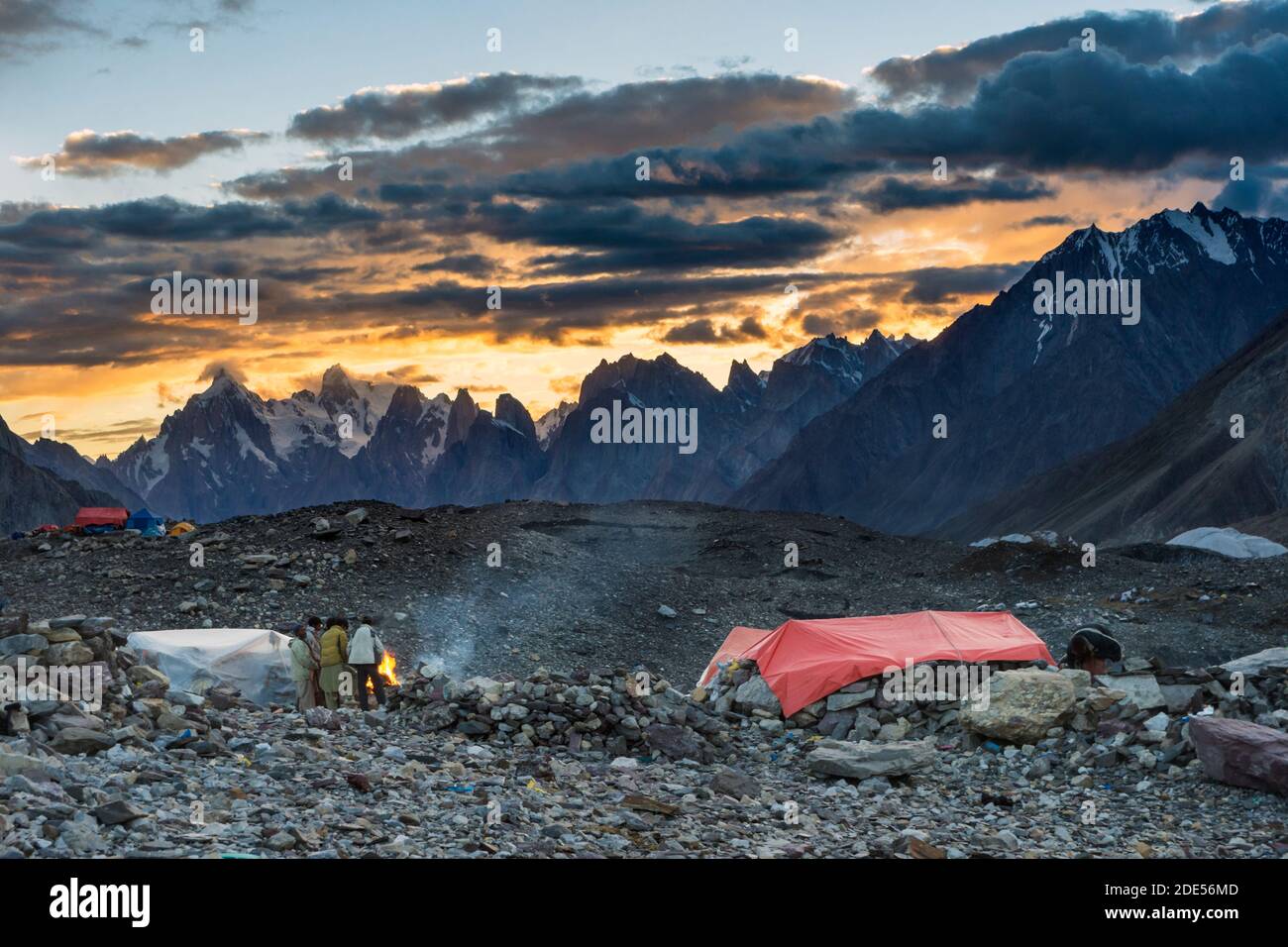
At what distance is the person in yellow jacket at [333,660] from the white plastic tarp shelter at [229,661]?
201 cm

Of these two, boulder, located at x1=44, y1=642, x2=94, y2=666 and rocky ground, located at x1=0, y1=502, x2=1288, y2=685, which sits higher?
boulder, located at x1=44, y1=642, x2=94, y2=666

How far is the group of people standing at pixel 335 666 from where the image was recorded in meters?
19.4

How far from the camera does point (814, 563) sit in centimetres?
4319

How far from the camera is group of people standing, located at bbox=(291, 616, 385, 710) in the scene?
63.7ft

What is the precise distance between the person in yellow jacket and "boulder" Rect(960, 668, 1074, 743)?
392 inches

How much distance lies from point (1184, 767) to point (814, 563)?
2761 centimetres

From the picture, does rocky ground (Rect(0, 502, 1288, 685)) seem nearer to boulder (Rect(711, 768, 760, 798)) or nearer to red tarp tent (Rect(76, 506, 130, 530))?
red tarp tent (Rect(76, 506, 130, 530))

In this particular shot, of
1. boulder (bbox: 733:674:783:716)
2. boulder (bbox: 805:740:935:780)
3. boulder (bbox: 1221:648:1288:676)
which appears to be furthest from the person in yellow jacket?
boulder (bbox: 1221:648:1288:676)

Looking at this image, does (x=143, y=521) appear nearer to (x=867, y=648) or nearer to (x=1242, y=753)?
(x=867, y=648)

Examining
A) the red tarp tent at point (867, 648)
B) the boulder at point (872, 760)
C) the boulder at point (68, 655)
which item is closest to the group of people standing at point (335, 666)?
the boulder at point (68, 655)

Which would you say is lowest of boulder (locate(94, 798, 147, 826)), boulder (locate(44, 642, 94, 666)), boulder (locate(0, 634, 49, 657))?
boulder (locate(94, 798, 147, 826))

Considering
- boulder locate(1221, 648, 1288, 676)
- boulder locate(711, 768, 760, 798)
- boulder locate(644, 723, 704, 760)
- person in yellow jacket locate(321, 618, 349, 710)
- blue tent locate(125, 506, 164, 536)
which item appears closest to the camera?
boulder locate(711, 768, 760, 798)

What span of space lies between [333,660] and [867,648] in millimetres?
8922

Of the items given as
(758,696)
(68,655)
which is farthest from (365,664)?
(758,696)
